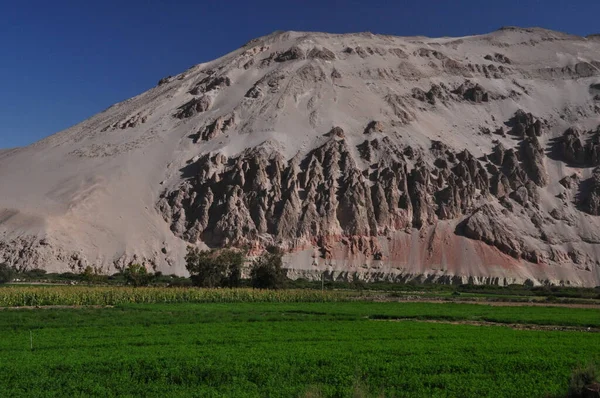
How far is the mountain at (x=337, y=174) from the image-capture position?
83.4 meters

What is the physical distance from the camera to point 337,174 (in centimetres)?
9456

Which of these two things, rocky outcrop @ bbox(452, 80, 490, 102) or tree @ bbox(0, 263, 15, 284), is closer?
tree @ bbox(0, 263, 15, 284)

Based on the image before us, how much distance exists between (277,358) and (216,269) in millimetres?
46365

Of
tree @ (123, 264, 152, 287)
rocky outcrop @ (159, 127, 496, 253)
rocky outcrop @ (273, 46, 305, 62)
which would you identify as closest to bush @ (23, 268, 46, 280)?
tree @ (123, 264, 152, 287)

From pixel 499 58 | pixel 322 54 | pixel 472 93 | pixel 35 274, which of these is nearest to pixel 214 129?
pixel 322 54

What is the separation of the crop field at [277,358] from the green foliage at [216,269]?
33.1 m

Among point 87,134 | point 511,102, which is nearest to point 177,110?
point 87,134

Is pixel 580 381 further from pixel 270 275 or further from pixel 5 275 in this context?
pixel 5 275

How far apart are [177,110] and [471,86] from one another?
62.8 meters

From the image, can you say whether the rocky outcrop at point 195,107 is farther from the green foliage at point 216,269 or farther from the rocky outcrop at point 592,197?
the rocky outcrop at point 592,197

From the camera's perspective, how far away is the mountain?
8338cm

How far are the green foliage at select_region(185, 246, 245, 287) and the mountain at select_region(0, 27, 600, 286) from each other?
63.8ft

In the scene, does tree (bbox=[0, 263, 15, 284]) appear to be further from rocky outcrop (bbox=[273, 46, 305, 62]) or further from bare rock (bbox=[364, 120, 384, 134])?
rocky outcrop (bbox=[273, 46, 305, 62])

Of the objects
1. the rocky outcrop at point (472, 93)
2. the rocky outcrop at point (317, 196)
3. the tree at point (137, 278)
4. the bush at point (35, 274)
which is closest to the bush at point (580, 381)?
the tree at point (137, 278)
